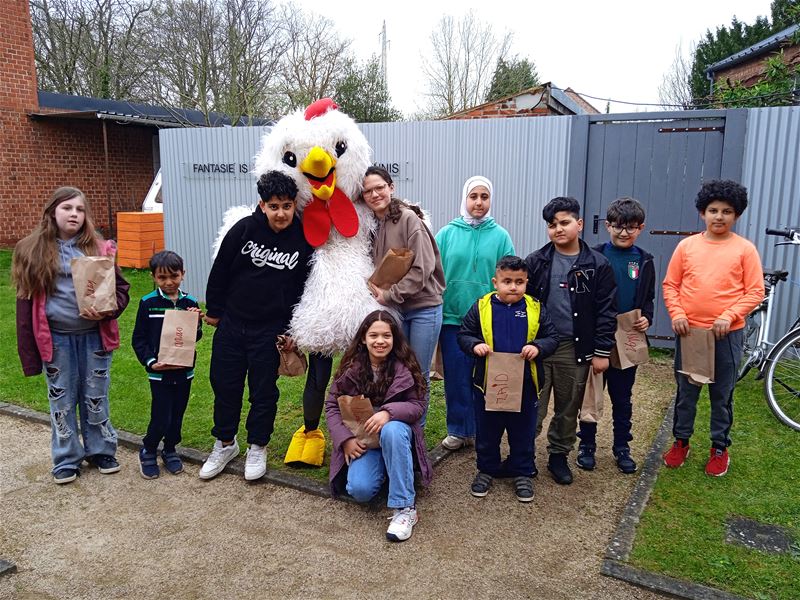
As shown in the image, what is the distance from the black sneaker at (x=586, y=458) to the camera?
13.8 ft

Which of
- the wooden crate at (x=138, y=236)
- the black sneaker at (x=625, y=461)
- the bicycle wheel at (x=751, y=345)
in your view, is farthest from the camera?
the wooden crate at (x=138, y=236)

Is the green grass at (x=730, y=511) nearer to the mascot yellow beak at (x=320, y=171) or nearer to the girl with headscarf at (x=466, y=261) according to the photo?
the girl with headscarf at (x=466, y=261)

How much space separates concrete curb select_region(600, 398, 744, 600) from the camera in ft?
9.61

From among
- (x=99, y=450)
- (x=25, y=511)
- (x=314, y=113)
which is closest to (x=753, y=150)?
(x=314, y=113)

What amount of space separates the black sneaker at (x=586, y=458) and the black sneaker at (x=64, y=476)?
3184 millimetres

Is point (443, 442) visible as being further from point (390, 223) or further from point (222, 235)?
point (222, 235)

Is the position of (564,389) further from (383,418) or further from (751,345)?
(751,345)

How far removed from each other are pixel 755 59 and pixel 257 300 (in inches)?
656

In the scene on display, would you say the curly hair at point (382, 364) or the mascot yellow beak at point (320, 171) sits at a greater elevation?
the mascot yellow beak at point (320, 171)

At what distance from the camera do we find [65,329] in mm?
3938

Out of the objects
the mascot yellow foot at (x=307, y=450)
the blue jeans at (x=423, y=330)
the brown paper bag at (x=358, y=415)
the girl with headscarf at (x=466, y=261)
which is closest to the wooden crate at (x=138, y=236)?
the mascot yellow foot at (x=307, y=450)

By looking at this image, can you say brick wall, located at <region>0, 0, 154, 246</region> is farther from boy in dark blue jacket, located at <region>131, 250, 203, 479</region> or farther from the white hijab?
the white hijab

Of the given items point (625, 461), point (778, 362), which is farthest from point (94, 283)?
point (778, 362)

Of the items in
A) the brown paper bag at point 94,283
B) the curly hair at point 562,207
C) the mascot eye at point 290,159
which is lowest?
the brown paper bag at point 94,283
